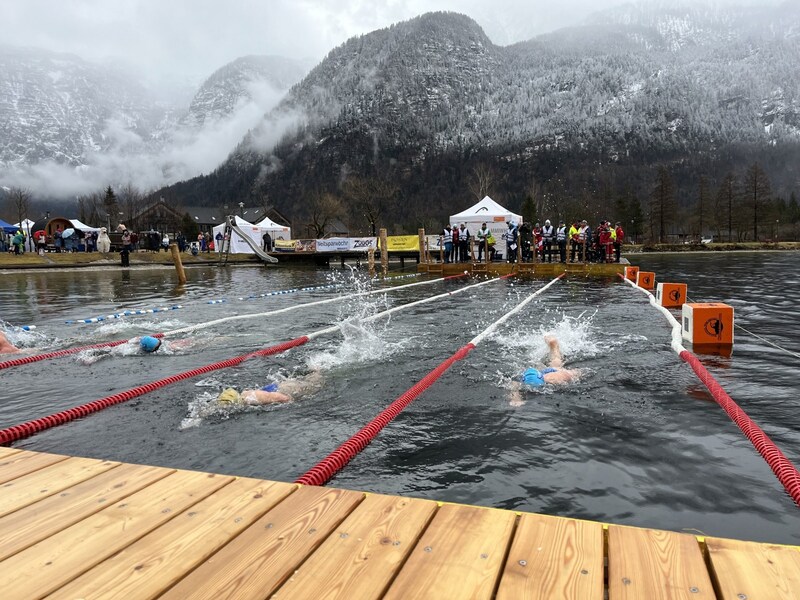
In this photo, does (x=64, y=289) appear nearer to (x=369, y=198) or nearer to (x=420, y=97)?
(x=369, y=198)

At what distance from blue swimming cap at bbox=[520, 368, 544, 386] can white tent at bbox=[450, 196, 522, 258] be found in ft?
76.4

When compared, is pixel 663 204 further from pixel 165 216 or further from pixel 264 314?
pixel 165 216

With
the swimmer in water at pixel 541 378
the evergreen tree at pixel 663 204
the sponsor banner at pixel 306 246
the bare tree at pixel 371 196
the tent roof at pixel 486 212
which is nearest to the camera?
the swimmer in water at pixel 541 378

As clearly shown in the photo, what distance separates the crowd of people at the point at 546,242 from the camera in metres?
23.5

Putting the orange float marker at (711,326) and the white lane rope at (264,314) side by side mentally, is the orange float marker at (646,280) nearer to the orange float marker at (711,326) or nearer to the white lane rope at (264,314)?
the white lane rope at (264,314)

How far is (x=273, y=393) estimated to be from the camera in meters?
5.45

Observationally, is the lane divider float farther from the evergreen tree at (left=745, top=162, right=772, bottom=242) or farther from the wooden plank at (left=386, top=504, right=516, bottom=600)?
the evergreen tree at (left=745, top=162, right=772, bottom=242)

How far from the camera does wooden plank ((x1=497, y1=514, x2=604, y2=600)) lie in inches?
69.6

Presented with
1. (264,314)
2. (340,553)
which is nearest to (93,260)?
(264,314)

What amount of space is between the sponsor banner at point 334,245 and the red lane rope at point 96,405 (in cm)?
2772

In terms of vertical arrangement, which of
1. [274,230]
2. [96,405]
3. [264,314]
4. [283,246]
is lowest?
[96,405]

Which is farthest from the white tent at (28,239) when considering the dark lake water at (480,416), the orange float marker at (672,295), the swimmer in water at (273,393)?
the orange float marker at (672,295)

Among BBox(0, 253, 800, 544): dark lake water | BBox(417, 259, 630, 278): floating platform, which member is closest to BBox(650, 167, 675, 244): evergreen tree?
BBox(417, 259, 630, 278): floating platform

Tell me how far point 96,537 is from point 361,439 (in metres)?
2.19
